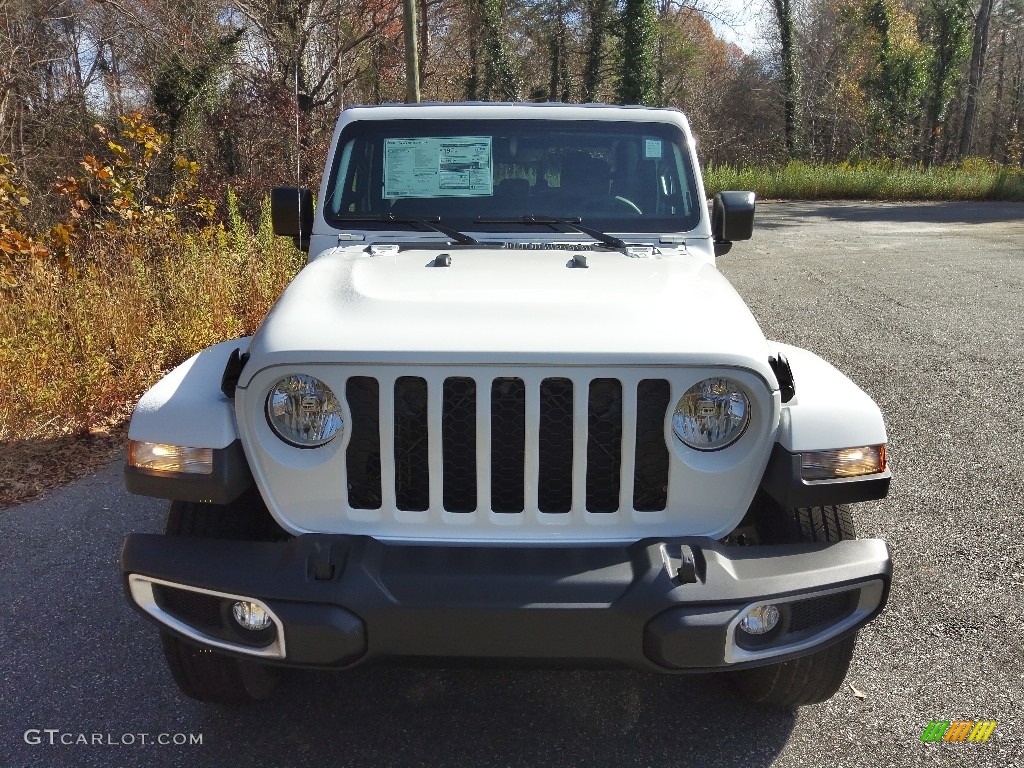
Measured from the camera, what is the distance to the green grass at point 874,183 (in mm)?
21953

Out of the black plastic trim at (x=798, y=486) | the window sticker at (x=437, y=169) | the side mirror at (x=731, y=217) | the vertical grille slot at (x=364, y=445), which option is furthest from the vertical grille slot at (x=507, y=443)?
the side mirror at (x=731, y=217)

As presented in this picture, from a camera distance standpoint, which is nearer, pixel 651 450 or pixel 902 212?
pixel 651 450

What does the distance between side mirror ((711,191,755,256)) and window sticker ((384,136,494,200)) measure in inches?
37.4

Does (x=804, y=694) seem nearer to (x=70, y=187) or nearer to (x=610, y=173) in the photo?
(x=610, y=173)

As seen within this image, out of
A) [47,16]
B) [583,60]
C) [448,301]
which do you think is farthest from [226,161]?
[583,60]

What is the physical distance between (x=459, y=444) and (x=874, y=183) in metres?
22.9

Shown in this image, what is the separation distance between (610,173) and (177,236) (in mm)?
5882

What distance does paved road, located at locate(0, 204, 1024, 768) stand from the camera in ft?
8.20

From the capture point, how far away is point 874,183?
22250 millimetres

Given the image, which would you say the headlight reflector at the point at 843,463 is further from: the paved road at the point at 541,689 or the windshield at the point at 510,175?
the windshield at the point at 510,175

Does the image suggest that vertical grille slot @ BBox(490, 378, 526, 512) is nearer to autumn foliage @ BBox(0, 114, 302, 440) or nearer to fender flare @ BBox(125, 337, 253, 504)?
fender flare @ BBox(125, 337, 253, 504)

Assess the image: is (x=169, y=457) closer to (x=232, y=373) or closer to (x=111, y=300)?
(x=232, y=373)

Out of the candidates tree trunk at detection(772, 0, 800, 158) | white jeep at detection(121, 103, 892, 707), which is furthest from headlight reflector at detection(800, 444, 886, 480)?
tree trunk at detection(772, 0, 800, 158)

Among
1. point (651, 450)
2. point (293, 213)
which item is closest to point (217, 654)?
point (651, 450)
